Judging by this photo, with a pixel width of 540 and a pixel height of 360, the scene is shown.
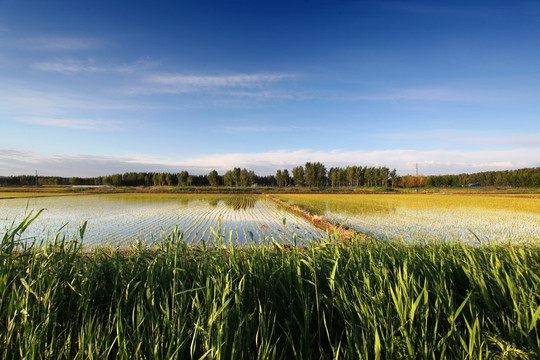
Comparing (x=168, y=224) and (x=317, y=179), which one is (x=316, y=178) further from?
(x=168, y=224)

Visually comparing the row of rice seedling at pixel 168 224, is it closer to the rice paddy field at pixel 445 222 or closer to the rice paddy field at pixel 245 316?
the rice paddy field at pixel 245 316

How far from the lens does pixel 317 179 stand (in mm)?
112688

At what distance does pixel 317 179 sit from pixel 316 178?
2.57 ft

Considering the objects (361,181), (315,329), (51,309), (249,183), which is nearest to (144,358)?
(51,309)

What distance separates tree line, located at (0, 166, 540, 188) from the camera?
4387 inches

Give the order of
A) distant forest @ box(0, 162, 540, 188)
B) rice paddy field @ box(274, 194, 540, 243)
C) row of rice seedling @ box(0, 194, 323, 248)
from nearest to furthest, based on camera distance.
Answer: row of rice seedling @ box(0, 194, 323, 248)
rice paddy field @ box(274, 194, 540, 243)
distant forest @ box(0, 162, 540, 188)

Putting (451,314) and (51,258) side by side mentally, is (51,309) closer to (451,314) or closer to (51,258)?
(51,258)

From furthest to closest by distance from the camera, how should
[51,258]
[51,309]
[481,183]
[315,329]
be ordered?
[481,183]
[51,258]
[315,329]
[51,309]

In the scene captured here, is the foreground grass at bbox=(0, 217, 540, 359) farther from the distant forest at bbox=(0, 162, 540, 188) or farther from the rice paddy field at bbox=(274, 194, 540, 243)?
the distant forest at bbox=(0, 162, 540, 188)

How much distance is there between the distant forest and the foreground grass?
11098cm

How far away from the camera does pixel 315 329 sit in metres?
2.41

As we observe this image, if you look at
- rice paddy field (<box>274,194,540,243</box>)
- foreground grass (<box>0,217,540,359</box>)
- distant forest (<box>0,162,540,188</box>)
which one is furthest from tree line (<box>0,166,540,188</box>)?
foreground grass (<box>0,217,540,359</box>)

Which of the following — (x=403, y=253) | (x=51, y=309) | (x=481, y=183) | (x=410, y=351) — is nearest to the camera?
(x=410, y=351)

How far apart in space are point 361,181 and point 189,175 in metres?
80.8
